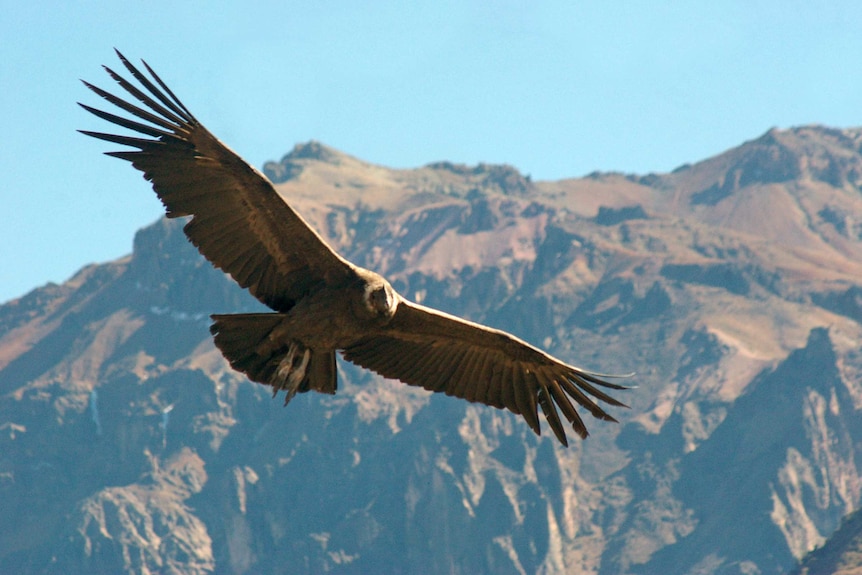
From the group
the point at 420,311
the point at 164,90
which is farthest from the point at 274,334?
the point at 164,90

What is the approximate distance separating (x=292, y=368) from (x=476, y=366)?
13.6 ft

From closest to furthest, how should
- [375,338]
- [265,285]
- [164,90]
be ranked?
[164,90], [265,285], [375,338]

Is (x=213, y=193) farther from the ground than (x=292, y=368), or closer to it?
farther from the ground

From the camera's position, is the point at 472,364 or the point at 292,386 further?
the point at 472,364

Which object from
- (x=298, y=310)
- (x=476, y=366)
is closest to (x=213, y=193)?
(x=298, y=310)

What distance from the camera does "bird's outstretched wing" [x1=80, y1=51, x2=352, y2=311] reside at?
27250 mm

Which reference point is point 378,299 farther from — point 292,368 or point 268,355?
point 268,355

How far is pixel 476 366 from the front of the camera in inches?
1227

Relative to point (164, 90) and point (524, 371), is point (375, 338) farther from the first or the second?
point (164, 90)

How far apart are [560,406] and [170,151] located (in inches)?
368

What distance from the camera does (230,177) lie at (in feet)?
90.1

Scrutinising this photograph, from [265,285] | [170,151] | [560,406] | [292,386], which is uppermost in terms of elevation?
[170,151]

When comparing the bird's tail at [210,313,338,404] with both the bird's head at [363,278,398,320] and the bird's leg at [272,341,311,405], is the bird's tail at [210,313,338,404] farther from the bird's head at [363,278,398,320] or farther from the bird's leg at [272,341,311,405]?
the bird's head at [363,278,398,320]

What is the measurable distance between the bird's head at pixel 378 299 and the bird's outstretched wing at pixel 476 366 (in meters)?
1.96
